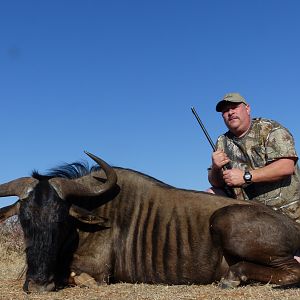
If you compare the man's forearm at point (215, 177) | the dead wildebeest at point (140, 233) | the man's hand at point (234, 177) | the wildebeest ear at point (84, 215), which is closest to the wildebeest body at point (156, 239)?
the dead wildebeest at point (140, 233)

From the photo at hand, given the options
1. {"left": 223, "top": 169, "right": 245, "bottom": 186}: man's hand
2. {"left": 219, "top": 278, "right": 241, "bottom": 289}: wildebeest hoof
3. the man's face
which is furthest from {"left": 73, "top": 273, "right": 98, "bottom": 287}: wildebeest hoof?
the man's face

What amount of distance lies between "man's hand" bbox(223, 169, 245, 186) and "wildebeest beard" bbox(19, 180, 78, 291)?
1703 mm

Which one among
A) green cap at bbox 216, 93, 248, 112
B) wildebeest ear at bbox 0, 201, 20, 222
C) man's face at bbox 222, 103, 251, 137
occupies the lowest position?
wildebeest ear at bbox 0, 201, 20, 222

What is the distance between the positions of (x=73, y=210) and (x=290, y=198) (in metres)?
2.30

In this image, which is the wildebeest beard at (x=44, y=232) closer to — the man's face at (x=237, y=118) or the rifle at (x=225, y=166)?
the rifle at (x=225, y=166)

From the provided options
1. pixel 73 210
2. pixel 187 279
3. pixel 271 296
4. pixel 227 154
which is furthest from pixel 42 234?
pixel 227 154

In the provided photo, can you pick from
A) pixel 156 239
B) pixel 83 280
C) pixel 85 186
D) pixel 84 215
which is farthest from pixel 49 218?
pixel 156 239

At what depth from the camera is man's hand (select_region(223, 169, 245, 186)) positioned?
6109 millimetres

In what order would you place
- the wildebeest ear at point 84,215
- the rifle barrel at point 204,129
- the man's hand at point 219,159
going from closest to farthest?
the wildebeest ear at point 84,215
the man's hand at point 219,159
the rifle barrel at point 204,129

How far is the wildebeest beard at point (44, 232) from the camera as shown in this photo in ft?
16.7

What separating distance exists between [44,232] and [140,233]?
3.26 ft

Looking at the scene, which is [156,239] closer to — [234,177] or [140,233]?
[140,233]

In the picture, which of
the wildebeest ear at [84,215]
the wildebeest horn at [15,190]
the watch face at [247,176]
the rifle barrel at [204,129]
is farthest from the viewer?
the rifle barrel at [204,129]

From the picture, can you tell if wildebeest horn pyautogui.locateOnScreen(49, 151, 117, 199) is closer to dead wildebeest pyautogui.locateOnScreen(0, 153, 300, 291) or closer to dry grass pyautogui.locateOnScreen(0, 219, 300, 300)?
dead wildebeest pyautogui.locateOnScreen(0, 153, 300, 291)
